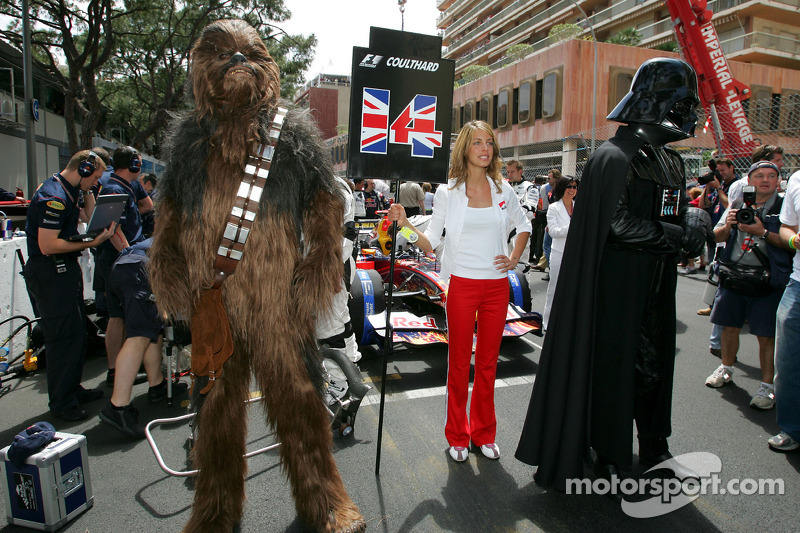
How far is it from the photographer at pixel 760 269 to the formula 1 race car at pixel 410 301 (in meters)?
1.73

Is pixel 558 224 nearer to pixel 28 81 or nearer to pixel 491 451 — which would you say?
pixel 491 451

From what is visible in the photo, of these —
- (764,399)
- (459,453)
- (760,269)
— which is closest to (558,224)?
(760,269)

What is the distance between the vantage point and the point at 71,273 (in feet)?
12.8

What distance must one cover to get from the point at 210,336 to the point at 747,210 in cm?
363

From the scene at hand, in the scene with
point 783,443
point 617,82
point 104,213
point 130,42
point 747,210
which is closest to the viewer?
point 783,443

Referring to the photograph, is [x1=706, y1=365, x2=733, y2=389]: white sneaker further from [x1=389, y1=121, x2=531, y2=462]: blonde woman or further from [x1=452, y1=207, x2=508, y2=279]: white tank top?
[x1=452, y1=207, x2=508, y2=279]: white tank top

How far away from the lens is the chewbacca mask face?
235 centimetres

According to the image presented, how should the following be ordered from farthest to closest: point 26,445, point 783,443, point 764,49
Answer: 1. point 764,49
2. point 783,443
3. point 26,445

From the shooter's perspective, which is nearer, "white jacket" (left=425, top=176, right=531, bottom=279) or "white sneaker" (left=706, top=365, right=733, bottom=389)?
"white jacket" (left=425, top=176, right=531, bottom=279)

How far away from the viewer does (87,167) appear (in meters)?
3.95

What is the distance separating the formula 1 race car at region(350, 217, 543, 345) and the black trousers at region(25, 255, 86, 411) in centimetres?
237

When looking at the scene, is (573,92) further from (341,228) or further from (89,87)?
(341,228)

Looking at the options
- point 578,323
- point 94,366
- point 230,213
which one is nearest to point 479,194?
point 578,323

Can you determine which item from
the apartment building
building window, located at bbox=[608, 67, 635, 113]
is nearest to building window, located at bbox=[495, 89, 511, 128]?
the apartment building
